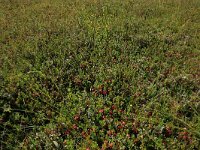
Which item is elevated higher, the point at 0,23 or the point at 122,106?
the point at 0,23

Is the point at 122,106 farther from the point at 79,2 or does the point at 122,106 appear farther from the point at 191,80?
the point at 79,2

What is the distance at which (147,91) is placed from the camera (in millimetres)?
7191

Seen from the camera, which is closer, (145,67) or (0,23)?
(145,67)

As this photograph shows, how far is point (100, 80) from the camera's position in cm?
757

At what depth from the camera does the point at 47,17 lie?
1141 cm

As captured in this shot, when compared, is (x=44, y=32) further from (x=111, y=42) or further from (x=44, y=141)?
(x=44, y=141)

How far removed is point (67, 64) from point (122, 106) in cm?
225

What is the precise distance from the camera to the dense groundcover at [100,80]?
20.0ft

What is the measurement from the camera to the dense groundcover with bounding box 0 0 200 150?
611 cm

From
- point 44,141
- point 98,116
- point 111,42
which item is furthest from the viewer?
point 111,42

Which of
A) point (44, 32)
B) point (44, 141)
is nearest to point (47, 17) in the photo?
point (44, 32)

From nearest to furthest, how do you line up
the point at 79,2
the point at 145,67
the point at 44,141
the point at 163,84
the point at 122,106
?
the point at 44,141 < the point at 122,106 < the point at 163,84 < the point at 145,67 < the point at 79,2

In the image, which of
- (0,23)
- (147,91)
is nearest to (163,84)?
(147,91)

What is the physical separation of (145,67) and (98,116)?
2368 millimetres
